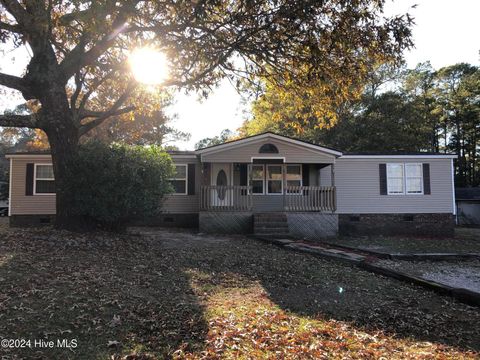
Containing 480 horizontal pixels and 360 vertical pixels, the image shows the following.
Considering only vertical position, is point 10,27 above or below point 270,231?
above

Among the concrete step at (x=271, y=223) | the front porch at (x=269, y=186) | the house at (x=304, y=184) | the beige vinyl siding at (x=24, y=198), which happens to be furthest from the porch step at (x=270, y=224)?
the beige vinyl siding at (x=24, y=198)

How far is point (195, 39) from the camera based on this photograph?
28.1ft

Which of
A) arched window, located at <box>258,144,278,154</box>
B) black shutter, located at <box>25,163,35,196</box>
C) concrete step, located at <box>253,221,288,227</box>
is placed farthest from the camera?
black shutter, located at <box>25,163,35,196</box>

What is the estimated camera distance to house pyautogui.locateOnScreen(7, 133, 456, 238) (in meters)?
14.9

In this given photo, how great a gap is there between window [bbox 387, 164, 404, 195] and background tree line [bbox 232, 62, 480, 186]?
3652 millimetres

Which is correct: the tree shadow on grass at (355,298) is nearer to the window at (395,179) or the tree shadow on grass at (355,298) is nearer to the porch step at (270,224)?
the porch step at (270,224)

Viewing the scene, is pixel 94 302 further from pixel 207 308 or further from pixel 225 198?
pixel 225 198

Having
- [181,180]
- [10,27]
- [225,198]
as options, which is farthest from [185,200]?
[10,27]

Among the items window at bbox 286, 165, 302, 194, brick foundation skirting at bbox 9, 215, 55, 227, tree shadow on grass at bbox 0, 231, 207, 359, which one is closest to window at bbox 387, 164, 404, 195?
window at bbox 286, 165, 302, 194

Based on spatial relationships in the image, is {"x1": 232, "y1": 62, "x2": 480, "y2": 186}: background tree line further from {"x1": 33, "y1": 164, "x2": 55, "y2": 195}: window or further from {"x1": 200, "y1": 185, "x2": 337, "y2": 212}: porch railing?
{"x1": 33, "y1": 164, "x2": 55, "y2": 195}: window

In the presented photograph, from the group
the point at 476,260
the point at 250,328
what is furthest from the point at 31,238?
the point at 476,260

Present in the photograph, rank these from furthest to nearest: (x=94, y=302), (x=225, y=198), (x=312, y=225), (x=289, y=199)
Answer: (x=225, y=198), (x=289, y=199), (x=312, y=225), (x=94, y=302)

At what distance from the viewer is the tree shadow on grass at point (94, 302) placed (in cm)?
362

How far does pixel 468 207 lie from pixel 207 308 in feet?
83.0
